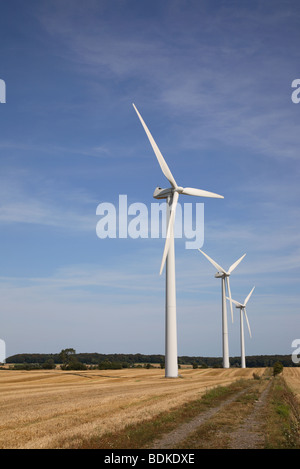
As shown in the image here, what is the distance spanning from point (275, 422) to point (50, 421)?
39.8ft

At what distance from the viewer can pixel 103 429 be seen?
2058cm

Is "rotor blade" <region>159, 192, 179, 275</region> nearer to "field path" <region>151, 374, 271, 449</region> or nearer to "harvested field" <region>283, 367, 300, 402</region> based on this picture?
"harvested field" <region>283, 367, 300, 402</region>

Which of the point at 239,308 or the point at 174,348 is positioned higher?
the point at 239,308

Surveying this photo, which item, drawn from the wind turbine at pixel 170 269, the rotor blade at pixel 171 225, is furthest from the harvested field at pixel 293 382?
the rotor blade at pixel 171 225

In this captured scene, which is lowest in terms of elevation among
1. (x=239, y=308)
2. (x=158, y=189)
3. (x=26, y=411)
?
(x=26, y=411)

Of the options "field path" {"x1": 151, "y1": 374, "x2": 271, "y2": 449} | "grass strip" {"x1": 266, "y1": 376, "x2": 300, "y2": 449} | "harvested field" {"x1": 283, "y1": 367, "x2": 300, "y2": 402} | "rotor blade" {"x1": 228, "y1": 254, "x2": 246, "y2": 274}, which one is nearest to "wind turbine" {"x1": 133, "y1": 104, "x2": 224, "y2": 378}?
"harvested field" {"x1": 283, "y1": 367, "x2": 300, "y2": 402}

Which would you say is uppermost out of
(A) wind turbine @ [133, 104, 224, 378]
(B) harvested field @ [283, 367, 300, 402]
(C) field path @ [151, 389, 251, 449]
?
(A) wind turbine @ [133, 104, 224, 378]

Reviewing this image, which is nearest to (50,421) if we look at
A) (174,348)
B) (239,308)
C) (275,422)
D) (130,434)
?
(130,434)

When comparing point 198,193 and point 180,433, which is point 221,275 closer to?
point 198,193

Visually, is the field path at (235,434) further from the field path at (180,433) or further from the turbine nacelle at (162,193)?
the turbine nacelle at (162,193)

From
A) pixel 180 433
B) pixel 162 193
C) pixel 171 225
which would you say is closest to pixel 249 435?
pixel 180 433

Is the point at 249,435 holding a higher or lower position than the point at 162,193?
lower
